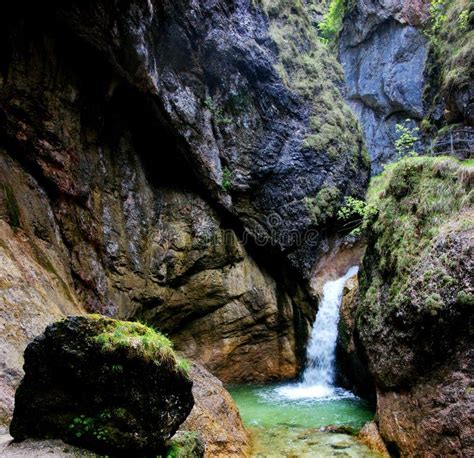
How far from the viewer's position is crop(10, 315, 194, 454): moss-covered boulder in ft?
11.6

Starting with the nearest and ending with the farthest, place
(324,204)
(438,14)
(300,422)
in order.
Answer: (300,422)
(324,204)
(438,14)

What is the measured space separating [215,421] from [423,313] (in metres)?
4.09

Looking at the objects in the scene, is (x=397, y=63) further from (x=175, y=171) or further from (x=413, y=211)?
(x=413, y=211)

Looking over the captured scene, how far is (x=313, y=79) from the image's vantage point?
613 inches

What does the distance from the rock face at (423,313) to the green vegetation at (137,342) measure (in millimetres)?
4535

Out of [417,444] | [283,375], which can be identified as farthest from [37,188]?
[283,375]

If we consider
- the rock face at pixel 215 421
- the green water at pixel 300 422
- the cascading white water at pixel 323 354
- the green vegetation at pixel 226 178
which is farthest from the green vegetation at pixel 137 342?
the green vegetation at pixel 226 178

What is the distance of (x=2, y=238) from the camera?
710 centimetres

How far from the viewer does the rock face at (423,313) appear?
626 centimetres

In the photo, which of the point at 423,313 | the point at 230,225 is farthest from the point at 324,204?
the point at 423,313

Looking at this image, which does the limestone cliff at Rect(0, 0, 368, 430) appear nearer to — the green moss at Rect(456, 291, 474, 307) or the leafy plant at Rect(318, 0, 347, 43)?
the green moss at Rect(456, 291, 474, 307)

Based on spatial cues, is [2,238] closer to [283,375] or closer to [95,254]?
[95,254]

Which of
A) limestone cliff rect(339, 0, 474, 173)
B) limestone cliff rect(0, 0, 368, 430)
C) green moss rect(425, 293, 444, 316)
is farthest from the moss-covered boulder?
limestone cliff rect(339, 0, 474, 173)

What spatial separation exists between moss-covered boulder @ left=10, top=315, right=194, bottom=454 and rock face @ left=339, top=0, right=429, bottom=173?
871 inches
